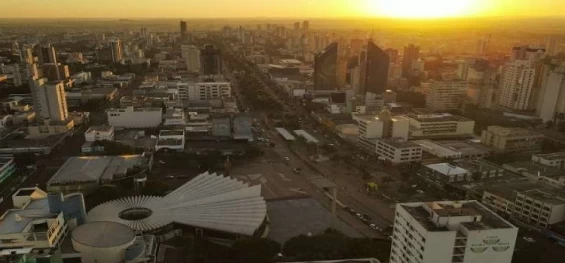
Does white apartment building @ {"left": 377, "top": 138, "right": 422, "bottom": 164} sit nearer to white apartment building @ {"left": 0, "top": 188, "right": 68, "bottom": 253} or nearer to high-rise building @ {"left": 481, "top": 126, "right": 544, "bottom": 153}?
high-rise building @ {"left": 481, "top": 126, "right": 544, "bottom": 153}

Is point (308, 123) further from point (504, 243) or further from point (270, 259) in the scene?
point (504, 243)

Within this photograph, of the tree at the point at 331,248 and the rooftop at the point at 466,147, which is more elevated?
the tree at the point at 331,248

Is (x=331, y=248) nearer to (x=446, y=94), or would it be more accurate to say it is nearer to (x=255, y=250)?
(x=255, y=250)

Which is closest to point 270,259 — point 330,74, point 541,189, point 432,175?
point 432,175

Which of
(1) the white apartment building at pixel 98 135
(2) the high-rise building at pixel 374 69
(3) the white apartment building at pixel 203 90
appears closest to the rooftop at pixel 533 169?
(2) the high-rise building at pixel 374 69

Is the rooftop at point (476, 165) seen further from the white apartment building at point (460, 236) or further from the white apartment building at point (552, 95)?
the white apartment building at point (552, 95)

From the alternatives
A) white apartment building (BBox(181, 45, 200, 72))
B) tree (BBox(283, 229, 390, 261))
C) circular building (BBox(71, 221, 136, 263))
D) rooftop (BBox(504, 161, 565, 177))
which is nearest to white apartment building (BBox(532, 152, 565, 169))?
rooftop (BBox(504, 161, 565, 177))

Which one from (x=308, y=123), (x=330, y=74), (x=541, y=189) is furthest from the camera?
(x=330, y=74)
